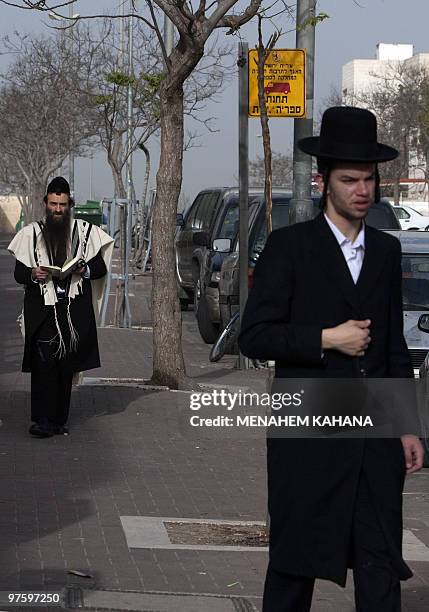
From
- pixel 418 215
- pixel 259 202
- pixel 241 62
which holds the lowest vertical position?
pixel 418 215

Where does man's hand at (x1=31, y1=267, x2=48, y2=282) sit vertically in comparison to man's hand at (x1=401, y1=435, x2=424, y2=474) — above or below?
below

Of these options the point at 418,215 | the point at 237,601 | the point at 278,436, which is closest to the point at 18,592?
the point at 237,601

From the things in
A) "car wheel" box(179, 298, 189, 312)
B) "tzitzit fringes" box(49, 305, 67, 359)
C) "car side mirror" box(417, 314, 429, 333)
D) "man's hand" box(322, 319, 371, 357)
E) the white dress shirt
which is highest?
the white dress shirt

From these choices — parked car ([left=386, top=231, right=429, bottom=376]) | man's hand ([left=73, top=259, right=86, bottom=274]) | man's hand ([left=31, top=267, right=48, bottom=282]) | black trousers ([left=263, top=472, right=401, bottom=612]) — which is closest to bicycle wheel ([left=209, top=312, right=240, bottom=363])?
parked car ([left=386, top=231, right=429, bottom=376])

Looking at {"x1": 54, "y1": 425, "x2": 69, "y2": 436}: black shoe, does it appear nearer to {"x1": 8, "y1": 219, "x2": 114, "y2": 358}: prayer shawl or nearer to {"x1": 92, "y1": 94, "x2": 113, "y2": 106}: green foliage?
{"x1": 8, "y1": 219, "x2": 114, "y2": 358}: prayer shawl

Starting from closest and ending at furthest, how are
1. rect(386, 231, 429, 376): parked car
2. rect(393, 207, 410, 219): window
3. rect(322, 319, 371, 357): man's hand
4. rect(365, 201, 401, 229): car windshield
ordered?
1. rect(322, 319, 371, 357): man's hand
2. rect(386, 231, 429, 376): parked car
3. rect(365, 201, 401, 229): car windshield
4. rect(393, 207, 410, 219): window

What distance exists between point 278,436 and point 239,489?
483cm

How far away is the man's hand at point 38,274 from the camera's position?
1071cm

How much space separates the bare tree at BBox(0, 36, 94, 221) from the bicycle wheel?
3205cm

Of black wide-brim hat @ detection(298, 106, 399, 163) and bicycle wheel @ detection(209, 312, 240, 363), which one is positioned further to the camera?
bicycle wheel @ detection(209, 312, 240, 363)

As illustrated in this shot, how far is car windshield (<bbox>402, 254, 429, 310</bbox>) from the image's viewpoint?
1320 centimetres

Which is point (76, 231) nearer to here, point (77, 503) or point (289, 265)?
point (77, 503)

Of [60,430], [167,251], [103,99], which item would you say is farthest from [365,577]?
[103,99]

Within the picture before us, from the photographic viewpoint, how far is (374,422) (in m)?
4.71
